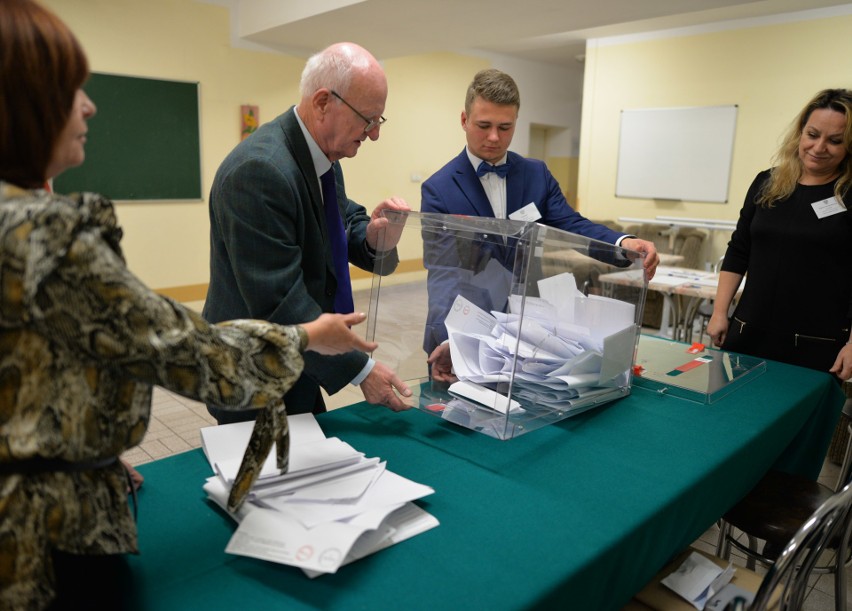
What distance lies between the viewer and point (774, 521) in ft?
5.47

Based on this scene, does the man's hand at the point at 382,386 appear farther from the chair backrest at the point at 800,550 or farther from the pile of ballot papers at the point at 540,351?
the chair backrest at the point at 800,550

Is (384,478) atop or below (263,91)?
below

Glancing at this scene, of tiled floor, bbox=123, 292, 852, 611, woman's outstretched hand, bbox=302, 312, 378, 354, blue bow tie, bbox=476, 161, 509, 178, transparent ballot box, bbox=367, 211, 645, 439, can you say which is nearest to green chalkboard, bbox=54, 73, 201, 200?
tiled floor, bbox=123, 292, 852, 611

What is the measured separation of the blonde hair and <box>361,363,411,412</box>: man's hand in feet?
5.58

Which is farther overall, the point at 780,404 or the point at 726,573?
the point at 780,404

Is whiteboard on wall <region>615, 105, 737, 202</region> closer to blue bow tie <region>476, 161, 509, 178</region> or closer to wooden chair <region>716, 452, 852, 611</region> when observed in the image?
blue bow tie <region>476, 161, 509, 178</region>

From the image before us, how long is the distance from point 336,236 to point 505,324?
56cm

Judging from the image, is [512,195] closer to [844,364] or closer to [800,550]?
[844,364]

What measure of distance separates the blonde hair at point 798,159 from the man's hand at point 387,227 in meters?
1.48

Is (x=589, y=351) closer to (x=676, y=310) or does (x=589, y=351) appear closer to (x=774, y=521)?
(x=774, y=521)

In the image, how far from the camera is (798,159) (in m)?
2.27

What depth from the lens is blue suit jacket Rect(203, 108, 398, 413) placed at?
1376mm

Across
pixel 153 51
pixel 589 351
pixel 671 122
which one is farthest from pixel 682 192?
pixel 589 351

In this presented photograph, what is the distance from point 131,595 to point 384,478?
1.45 ft
